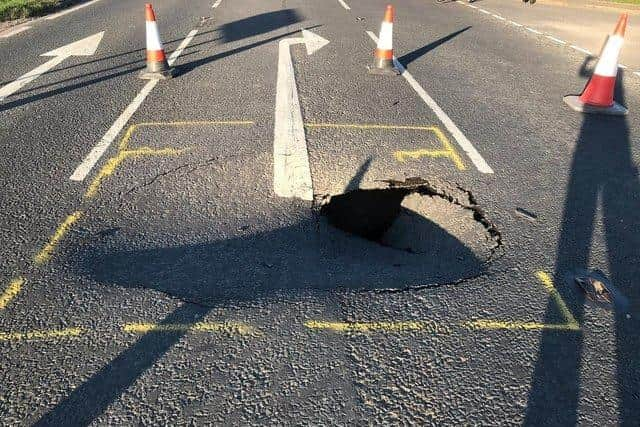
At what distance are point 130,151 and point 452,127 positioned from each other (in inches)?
134

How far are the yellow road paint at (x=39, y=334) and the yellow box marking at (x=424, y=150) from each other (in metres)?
3.04

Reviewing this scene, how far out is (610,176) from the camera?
4.22 m

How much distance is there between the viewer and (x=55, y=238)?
3.11m

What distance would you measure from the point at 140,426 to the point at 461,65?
7339 mm

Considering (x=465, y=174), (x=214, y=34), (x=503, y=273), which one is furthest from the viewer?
(x=214, y=34)

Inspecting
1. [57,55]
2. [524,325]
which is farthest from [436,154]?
[57,55]

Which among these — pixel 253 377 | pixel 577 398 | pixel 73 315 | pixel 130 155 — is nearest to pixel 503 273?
pixel 577 398

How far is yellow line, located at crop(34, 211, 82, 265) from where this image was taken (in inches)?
115

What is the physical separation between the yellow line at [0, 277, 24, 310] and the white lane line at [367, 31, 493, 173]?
12.1 feet

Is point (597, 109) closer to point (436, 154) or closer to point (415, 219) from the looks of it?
point (436, 154)

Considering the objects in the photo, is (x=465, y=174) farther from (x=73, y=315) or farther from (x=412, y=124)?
(x=73, y=315)

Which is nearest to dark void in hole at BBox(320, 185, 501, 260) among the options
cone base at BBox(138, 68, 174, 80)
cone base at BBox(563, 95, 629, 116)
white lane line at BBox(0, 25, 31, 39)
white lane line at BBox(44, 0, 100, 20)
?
cone base at BBox(563, 95, 629, 116)

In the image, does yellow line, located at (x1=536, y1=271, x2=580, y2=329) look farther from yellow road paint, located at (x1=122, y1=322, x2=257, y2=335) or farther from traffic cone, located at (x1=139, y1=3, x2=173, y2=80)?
traffic cone, located at (x1=139, y1=3, x2=173, y2=80)

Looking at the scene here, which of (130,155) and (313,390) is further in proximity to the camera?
(130,155)
